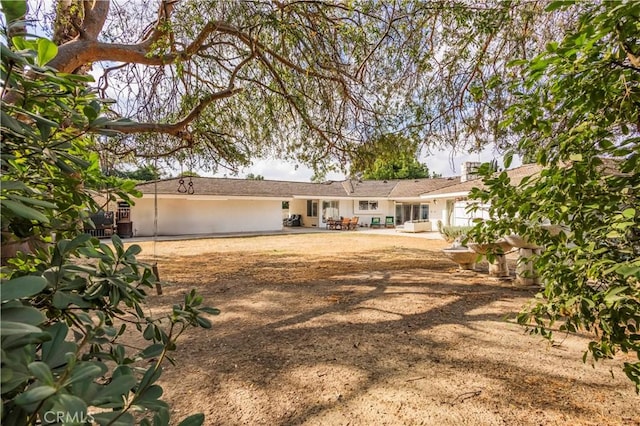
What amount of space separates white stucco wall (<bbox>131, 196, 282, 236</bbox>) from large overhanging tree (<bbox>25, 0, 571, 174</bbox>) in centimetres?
1420

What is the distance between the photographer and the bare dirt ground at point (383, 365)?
2773mm

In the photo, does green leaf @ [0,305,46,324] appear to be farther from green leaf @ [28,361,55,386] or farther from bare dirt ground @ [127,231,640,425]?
bare dirt ground @ [127,231,640,425]

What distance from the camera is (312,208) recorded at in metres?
32.3

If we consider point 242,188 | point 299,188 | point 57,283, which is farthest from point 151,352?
point 299,188

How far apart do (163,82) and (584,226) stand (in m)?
8.40

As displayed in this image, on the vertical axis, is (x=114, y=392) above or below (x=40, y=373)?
below

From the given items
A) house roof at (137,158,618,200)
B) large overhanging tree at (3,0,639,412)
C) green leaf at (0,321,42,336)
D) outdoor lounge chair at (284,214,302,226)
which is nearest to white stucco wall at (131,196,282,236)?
house roof at (137,158,618,200)

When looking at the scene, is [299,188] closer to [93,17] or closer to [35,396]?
[93,17]

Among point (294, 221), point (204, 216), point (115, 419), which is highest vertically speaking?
point (204, 216)

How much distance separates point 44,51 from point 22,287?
2.72ft

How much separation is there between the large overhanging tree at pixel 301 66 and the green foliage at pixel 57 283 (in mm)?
3270

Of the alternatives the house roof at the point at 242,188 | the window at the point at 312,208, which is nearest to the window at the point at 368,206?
the house roof at the point at 242,188

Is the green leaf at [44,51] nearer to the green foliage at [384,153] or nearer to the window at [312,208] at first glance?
the green foliage at [384,153]

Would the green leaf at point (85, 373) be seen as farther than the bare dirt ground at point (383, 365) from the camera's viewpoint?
No
